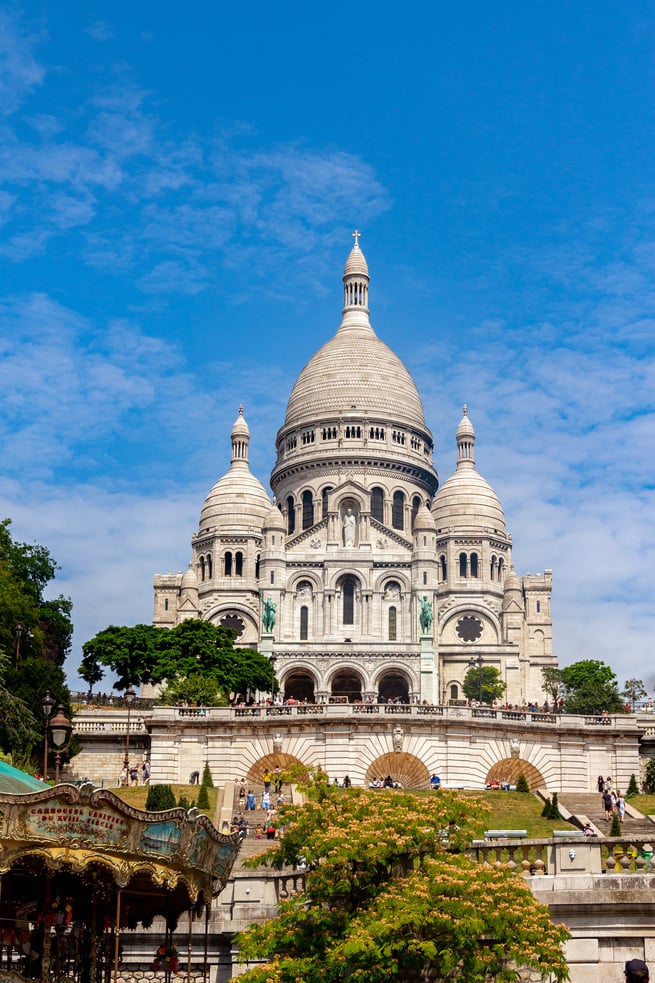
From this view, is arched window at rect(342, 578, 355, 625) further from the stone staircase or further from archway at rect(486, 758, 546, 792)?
the stone staircase

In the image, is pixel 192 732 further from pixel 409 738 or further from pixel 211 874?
pixel 211 874

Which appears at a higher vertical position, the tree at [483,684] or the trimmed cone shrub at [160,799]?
the tree at [483,684]

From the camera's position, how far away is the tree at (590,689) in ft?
251

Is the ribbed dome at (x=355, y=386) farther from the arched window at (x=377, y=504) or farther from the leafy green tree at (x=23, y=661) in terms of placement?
the leafy green tree at (x=23, y=661)

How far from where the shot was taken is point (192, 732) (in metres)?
49.5

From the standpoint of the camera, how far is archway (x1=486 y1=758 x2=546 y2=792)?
4950 cm

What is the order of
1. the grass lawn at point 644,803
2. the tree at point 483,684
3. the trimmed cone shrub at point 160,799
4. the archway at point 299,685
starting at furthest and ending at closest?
the archway at point 299,685 → the tree at point 483,684 → the grass lawn at point 644,803 → the trimmed cone shrub at point 160,799

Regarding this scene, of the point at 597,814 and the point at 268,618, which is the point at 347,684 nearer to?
the point at 268,618

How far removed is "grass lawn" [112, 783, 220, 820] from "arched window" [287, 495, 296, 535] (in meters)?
57.9

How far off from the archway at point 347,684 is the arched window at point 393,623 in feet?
12.3

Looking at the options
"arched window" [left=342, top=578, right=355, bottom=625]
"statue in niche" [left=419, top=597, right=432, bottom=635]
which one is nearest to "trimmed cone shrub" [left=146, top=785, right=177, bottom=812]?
"statue in niche" [left=419, top=597, right=432, bottom=635]

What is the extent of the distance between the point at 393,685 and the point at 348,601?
643cm

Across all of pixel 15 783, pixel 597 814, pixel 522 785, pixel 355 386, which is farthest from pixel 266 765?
pixel 355 386

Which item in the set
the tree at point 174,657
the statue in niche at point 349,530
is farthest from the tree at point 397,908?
the statue in niche at point 349,530
